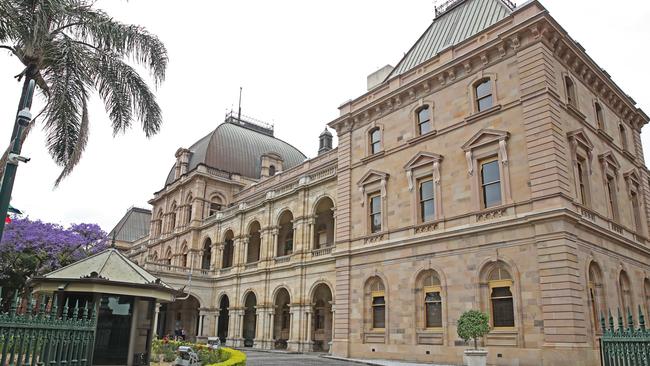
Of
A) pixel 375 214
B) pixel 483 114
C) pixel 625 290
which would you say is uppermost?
pixel 483 114

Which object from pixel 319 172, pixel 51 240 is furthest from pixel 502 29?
pixel 51 240

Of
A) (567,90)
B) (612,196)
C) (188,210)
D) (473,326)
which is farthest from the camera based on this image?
(188,210)

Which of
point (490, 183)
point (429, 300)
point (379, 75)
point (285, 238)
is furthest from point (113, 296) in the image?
point (285, 238)

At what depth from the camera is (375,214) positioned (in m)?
24.4

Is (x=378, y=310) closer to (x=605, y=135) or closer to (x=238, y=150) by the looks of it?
(x=605, y=135)

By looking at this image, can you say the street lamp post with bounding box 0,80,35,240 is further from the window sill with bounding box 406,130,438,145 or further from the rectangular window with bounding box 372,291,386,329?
the rectangular window with bounding box 372,291,386,329

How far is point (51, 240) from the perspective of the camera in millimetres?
33875

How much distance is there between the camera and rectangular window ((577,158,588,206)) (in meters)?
19.0

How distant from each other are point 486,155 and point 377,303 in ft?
28.2

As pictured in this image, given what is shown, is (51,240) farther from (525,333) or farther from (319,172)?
(525,333)

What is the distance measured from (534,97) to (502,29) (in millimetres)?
3517

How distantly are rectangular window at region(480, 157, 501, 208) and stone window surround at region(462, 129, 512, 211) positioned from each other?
203 mm

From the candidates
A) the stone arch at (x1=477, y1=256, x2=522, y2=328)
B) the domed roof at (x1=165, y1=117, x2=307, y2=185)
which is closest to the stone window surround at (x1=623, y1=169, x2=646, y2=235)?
the stone arch at (x1=477, y1=256, x2=522, y2=328)

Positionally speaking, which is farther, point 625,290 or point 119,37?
point 625,290
